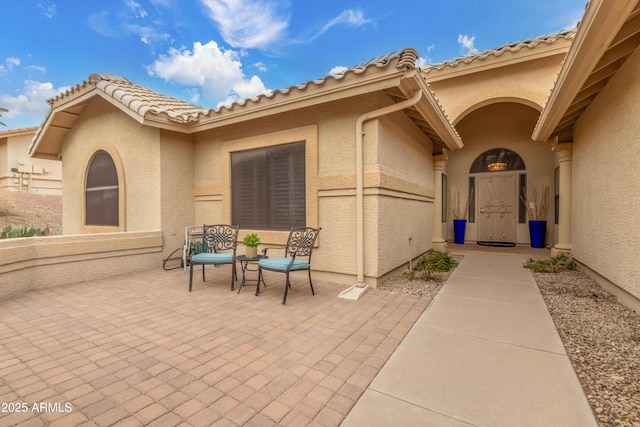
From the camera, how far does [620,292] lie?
3.79 m

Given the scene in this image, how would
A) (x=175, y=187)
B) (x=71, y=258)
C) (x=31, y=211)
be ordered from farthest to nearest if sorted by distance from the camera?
(x=31, y=211)
(x=175, y=187)
(x=71, y=258)

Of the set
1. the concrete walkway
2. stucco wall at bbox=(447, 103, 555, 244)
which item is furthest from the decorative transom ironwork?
stucco wall at bbox=(447, 103, 555, 244)

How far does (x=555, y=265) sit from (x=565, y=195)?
198 centimetres

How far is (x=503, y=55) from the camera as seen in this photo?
7027 millimetres

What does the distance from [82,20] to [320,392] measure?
38.9 feet

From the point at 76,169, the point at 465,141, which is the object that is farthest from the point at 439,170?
the point at 76,169

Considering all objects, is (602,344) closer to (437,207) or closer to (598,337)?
(598,337)

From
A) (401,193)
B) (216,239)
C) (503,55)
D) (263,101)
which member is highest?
(503,55)

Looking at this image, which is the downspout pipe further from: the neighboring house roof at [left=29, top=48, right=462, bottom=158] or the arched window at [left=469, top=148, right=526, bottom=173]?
the arched window at [left=469, top=148, right=526, bottom=173]

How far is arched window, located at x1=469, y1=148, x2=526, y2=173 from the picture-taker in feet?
29.9

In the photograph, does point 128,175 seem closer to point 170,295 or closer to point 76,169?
point 76,169

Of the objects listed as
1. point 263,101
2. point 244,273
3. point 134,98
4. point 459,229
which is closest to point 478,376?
point 244,273

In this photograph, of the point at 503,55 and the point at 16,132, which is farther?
the point at 16,132

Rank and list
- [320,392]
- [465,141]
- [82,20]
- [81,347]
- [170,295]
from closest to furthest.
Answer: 1. [320,392]
2. [81,347]
3. [170,295]
4. [82,20]
5. [465,141]
